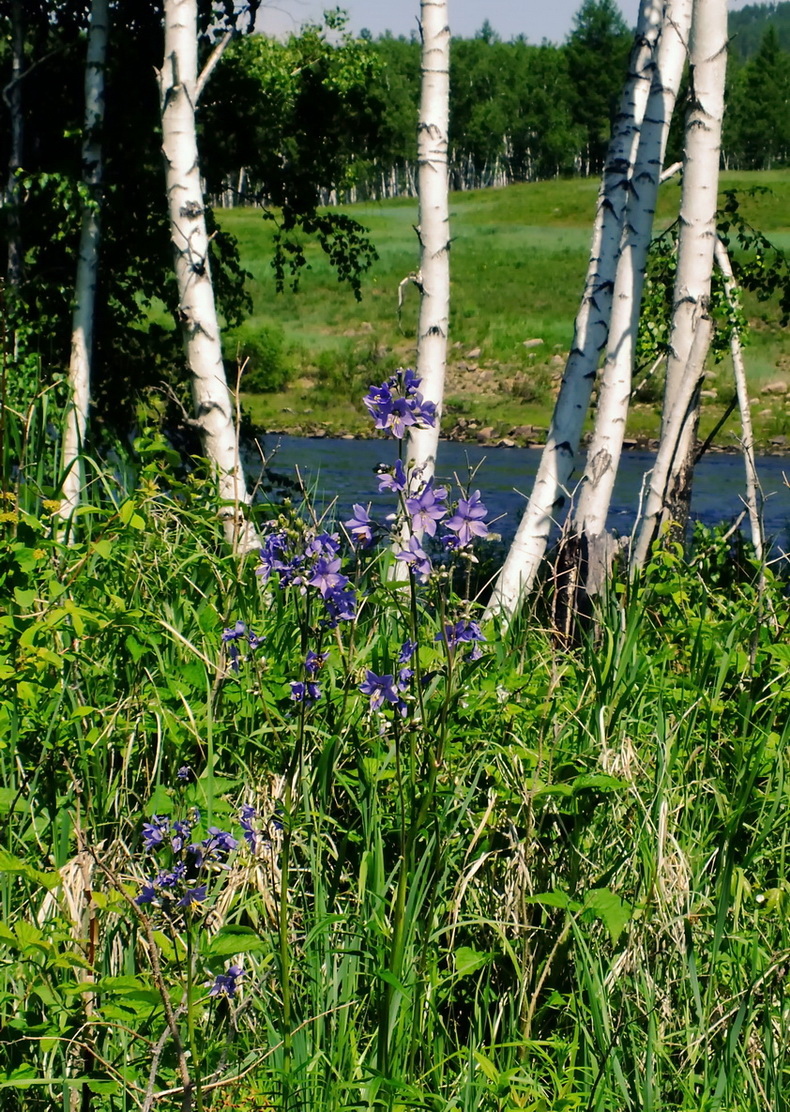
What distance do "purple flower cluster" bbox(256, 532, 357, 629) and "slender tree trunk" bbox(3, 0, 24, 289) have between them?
251 inches

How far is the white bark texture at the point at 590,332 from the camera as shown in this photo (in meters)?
4.60

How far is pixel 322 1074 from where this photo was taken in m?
1.89

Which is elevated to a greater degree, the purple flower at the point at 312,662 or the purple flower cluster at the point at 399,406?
the purple flower cluster at the point at 399,406

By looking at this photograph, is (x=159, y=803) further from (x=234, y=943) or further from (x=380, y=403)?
(x=380, y=403)

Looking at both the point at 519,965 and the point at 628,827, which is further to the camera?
the point at 628,827

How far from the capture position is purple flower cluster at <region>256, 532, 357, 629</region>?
174 centimetres

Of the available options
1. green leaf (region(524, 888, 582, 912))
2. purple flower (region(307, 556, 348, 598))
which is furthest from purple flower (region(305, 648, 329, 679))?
green leaf (region(524, 888, 582, 912))

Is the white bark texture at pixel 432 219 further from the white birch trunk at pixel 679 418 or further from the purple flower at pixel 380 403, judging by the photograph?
the purple flower at pixel 380 403

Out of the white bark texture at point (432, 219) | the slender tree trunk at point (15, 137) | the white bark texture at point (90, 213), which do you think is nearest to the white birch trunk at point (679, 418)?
the white bark texture at point (432, 219)

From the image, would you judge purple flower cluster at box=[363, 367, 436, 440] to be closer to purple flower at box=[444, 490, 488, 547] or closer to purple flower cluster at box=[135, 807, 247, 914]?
purple flower at box=[444, 490, 488, 547]

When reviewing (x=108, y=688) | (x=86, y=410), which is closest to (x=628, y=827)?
(x=108, y=688)

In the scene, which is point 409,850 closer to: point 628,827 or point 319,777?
point 319,777

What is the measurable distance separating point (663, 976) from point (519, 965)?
309mm

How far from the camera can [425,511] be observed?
1.69m
